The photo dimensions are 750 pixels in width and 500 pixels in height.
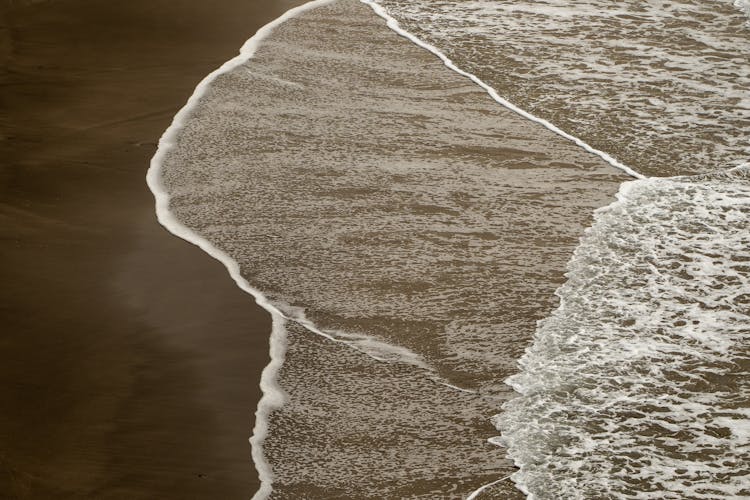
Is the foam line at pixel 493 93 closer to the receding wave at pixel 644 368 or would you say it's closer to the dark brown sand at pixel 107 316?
the receding wave at pixel 644 368

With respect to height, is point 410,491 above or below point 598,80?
below

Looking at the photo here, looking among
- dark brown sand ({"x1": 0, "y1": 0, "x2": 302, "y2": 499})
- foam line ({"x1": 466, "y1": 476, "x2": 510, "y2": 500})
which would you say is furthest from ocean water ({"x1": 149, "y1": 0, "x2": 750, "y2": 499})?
A: dark brown sand ({"x1": 0, "y1": 0, "x2": 302, "y2": 499})

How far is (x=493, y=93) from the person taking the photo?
7367 mm

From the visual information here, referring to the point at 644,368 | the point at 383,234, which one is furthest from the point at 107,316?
the point at 644,368

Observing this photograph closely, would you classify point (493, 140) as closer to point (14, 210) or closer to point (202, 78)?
point (202, 78)

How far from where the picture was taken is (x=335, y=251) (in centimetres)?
512

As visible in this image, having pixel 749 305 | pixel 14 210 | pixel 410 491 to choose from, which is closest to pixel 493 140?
pixel 749 305

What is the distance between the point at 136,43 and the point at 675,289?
4.90 m

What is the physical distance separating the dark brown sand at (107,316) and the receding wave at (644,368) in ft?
3.74

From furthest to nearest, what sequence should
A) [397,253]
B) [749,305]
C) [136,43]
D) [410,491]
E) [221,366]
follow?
[136,43] < [397,253] < [749,305] < [221,366] < [410,491]

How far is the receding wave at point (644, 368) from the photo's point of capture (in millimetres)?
3633

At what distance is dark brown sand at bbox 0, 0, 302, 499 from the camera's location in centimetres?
363

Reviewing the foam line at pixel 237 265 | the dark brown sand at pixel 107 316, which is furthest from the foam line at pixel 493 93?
the dark brown sand at pixel 107 316

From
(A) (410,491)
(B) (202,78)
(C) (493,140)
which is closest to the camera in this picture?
(A) (410,491)
